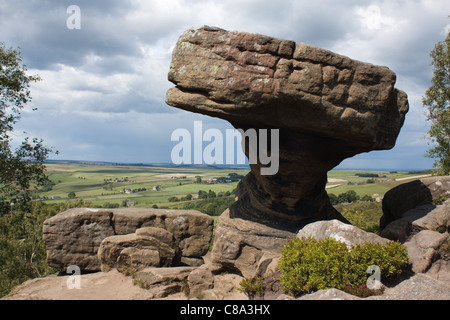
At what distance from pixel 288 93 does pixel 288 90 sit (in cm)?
10

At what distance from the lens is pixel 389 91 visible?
12.1 meters

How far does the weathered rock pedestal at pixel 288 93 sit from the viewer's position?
433 inches

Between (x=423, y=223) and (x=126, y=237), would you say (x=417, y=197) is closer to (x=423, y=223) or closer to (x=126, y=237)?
(x=423, y=223)

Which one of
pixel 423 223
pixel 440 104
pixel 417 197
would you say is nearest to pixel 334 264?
pixel 423 223

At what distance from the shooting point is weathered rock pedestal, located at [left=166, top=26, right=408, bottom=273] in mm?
10992

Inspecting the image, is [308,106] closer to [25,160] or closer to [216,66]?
[216,66]

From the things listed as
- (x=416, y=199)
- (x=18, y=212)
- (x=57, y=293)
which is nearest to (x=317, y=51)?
(x=416, y=199)

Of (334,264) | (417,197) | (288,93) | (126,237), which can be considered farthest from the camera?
(417,197)

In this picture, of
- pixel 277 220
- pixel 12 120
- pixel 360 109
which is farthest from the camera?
pixel 12 120

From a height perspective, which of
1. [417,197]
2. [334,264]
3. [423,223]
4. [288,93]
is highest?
[288,93]

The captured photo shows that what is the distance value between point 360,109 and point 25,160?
20.4 metres

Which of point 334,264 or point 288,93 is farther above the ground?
point 288,93

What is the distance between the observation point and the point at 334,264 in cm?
950

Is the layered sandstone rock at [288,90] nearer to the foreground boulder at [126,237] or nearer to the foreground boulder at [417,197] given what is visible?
the foreground boulder at [417,197]
